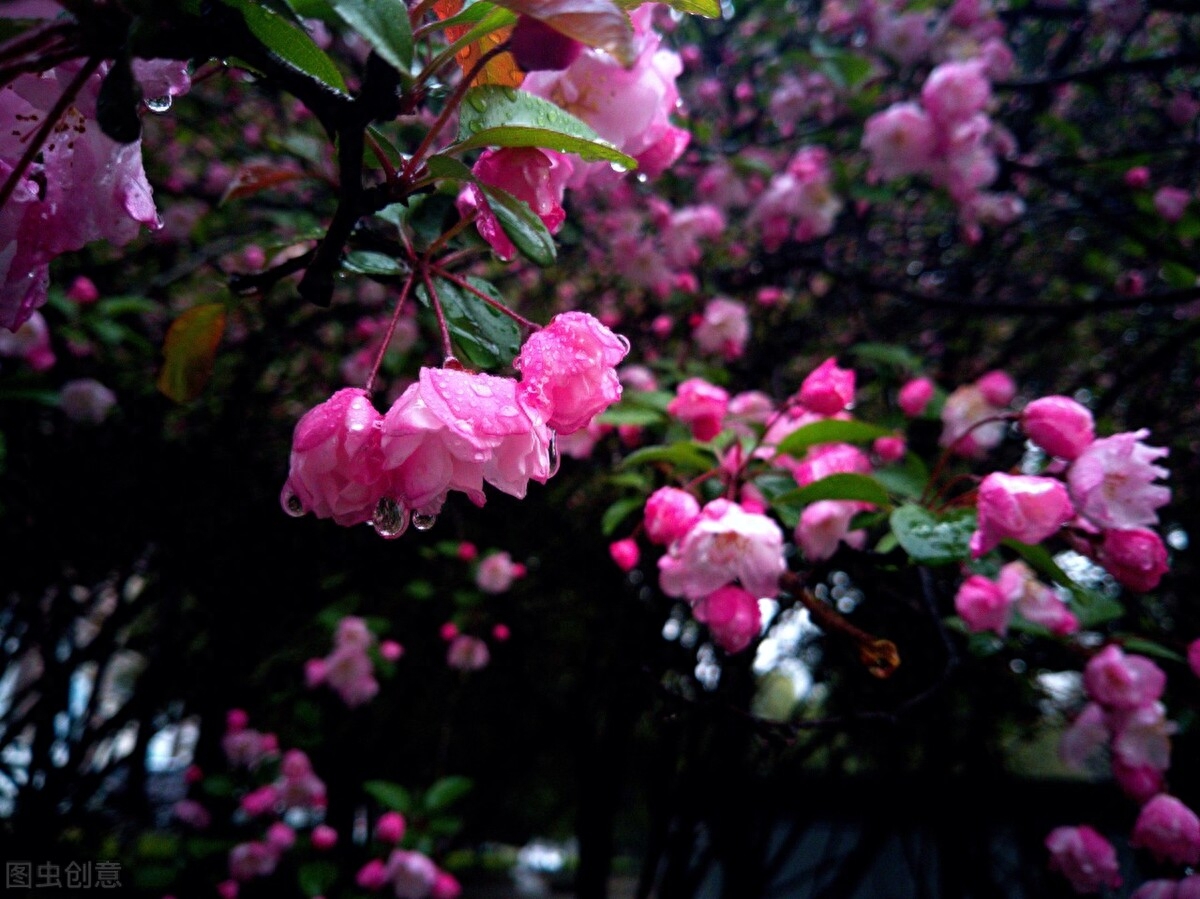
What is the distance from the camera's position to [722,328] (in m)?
1.82

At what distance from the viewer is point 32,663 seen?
106 inches

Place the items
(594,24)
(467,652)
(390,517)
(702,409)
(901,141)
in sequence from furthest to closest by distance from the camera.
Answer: (467,652)
(901,141)
(702,409)
(390,517)
(594,24)

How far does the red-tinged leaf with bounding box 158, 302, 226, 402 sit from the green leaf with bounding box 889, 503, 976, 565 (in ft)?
2.31

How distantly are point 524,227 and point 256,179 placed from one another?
0.88 ft

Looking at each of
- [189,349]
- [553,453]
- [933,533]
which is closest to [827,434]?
[933,533]

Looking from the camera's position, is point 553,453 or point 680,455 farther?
point 680,455

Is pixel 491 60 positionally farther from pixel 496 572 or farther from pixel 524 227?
pixel 496 572

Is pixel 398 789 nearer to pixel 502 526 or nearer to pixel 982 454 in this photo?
pixel 502 526

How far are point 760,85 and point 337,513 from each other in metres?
2.36

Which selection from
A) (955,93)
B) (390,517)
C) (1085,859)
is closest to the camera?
(390,517)

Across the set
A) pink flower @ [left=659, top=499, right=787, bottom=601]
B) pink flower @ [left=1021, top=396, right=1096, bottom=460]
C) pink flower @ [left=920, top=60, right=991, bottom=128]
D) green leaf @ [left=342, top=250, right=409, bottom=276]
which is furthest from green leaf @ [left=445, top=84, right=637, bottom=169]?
pink flower @ [left=920, top=60, right=991, bottom=128]

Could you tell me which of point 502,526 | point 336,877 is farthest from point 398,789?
point 502,526

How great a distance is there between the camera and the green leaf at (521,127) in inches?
17.6

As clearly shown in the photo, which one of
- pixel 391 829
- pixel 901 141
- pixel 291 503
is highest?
pixel 901 141
